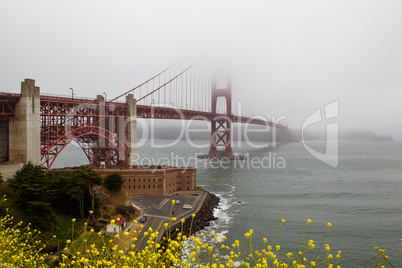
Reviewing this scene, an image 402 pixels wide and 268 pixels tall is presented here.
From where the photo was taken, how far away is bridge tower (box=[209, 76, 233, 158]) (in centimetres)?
8988

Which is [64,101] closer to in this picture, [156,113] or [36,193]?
[36,193]

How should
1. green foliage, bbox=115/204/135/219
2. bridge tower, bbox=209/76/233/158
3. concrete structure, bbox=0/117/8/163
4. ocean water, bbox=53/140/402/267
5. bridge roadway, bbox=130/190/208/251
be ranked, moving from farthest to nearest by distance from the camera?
bridge tower, bbox=209/76/233/158
concrete structure, bbox=0/117/8/163
green foliage, bbox=115/204/135/219
bridge roadway, bbox=130/190/208/251
ocean water, bbox=53/140/402/267

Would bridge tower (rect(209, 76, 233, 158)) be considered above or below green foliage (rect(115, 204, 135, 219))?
above

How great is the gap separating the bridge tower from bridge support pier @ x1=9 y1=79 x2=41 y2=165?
60218 mm

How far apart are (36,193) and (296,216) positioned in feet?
85.7

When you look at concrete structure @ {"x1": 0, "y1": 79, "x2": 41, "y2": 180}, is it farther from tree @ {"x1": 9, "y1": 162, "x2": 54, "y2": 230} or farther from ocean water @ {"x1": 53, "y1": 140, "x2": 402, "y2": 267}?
ocean water @ {"x1": 53, "y1": 140, "x2": 402, "y2": 267}

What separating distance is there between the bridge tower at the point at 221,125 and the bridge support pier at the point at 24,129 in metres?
60.2

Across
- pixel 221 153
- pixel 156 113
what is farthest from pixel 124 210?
pixel 221 153

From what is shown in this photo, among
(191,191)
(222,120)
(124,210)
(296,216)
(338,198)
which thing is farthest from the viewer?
(222,120)

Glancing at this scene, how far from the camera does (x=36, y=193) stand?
66.7 ft

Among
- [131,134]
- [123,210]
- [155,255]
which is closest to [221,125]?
[131,134]

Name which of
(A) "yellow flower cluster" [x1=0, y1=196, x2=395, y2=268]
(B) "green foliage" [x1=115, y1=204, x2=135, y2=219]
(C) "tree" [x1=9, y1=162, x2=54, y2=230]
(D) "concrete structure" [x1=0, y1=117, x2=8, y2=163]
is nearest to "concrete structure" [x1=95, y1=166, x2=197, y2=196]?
(B) "green foliage" [x1=115, y1=204, x2=135, y2=219]

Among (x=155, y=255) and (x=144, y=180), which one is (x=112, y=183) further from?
(x=155, y=255)

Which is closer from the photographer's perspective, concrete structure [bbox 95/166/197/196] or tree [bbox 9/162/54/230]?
tree [bbox 9/162/54/230]
